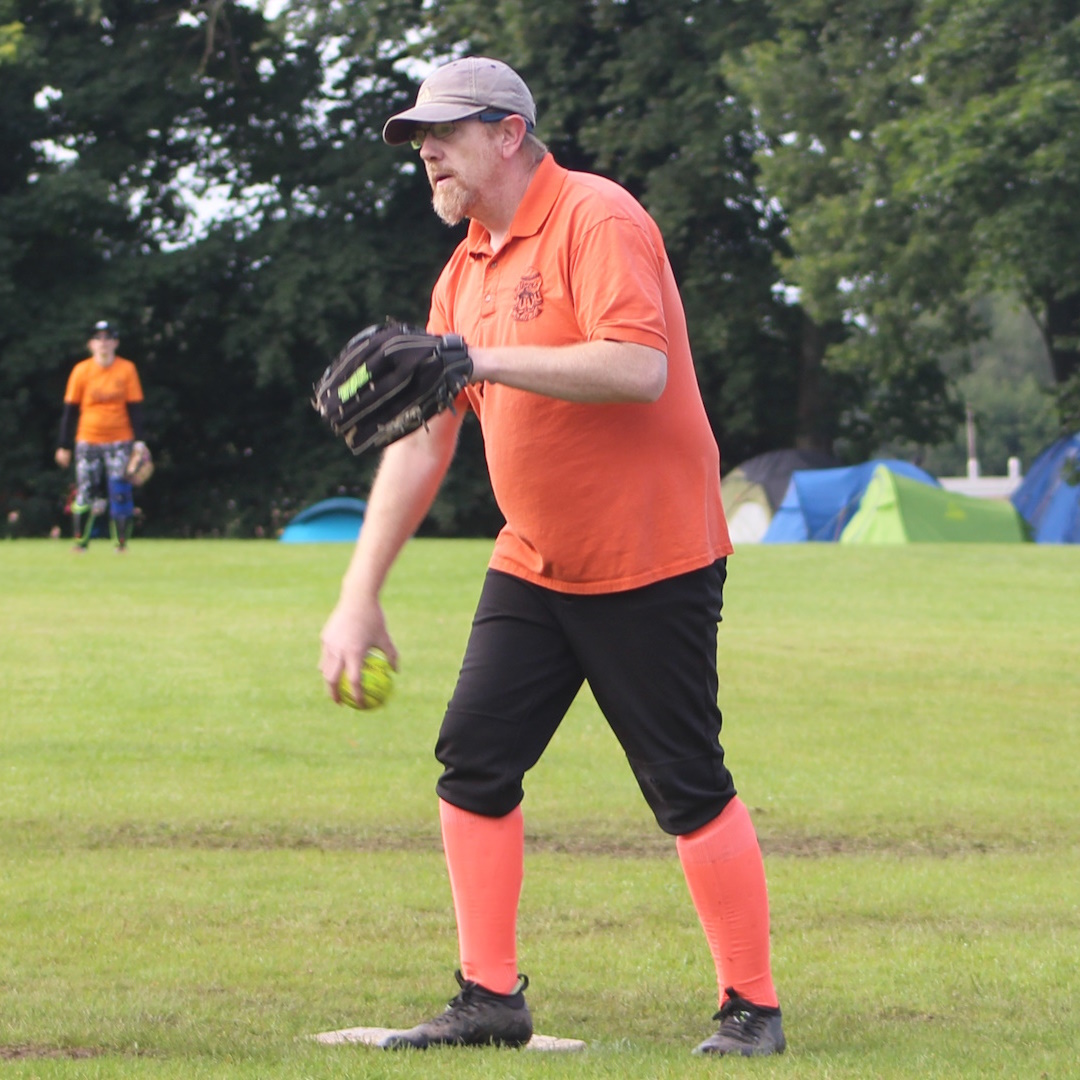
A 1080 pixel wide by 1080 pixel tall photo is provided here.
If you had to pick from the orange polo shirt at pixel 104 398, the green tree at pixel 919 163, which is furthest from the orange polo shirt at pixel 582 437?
the green tree at pixel 919 163

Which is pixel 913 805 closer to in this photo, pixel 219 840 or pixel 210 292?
pixel 219 840

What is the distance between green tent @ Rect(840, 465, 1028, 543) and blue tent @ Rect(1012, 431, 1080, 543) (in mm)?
1253

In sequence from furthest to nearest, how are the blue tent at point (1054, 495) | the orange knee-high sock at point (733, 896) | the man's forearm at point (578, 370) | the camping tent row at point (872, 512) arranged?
the blue tent at point (1054, 495) < the camping tent row at point (872, 512) < the orange knee-high sock at point (733, 896) < the man's forearm at point (578, 370)

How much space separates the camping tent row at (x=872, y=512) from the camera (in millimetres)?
28031

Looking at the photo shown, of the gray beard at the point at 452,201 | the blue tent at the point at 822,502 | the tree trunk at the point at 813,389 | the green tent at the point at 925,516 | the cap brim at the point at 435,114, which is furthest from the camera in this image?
the tree trunk at the point at 813,389

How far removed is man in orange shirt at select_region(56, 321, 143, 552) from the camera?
19125mm

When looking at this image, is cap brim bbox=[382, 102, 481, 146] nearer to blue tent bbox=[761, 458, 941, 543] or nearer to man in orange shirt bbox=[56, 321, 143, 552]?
man in orange shirt bbox=[56, 321, 143, 552]

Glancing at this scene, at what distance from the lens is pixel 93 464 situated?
1945 centimetres

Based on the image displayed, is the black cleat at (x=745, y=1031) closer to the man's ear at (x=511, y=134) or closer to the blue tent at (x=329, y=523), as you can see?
the man's ear at (x=511, y=134)

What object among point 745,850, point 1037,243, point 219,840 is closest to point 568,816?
point 219,840

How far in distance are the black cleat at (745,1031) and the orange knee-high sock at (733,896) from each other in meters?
0.03

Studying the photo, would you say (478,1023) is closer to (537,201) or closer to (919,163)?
(537,201)

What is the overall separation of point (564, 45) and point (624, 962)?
1288 inches

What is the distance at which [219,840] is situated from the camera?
267 inches
